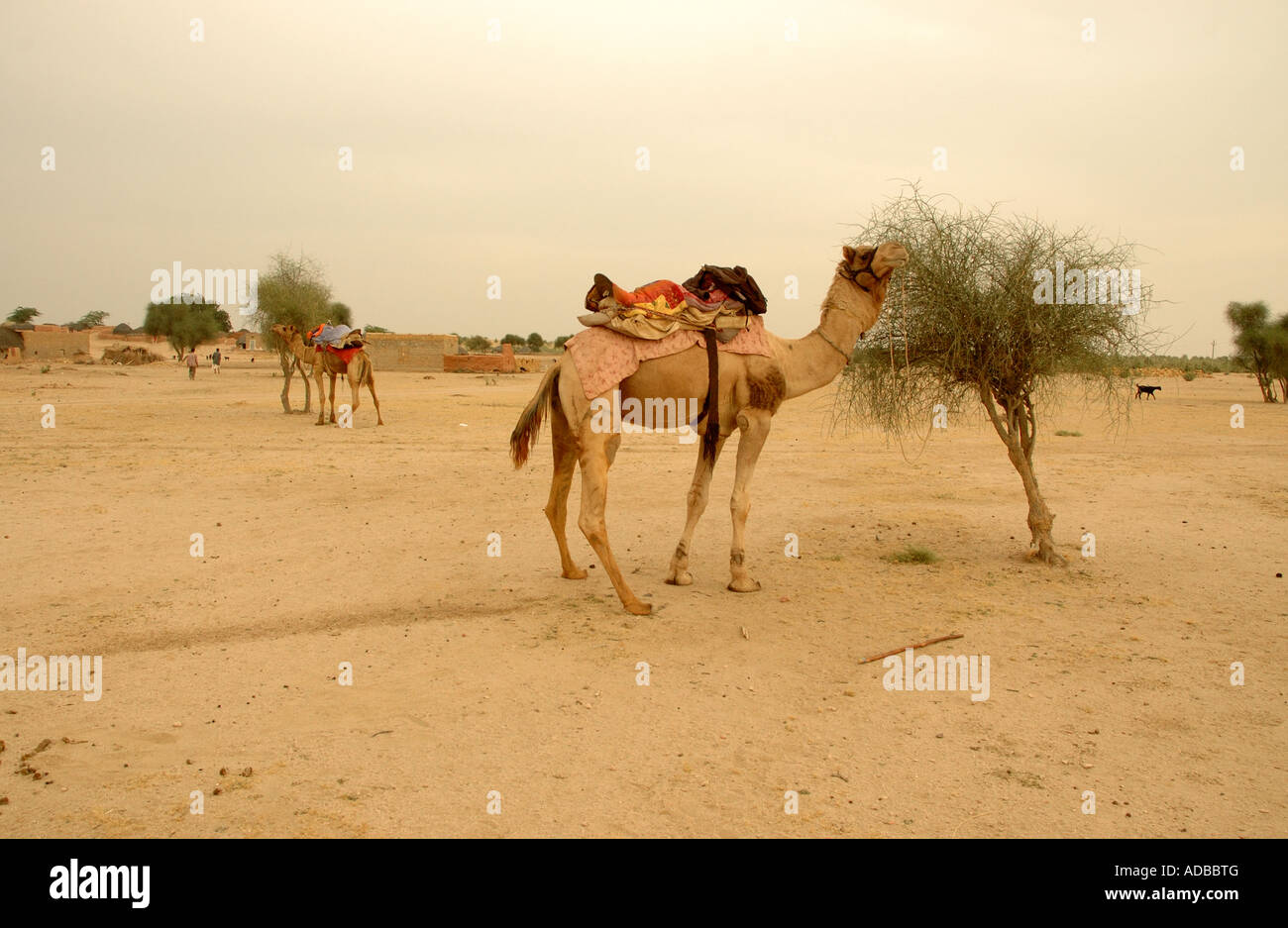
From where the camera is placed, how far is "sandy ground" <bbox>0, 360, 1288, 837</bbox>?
157 inches

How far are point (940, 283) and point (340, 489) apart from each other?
27.4ft

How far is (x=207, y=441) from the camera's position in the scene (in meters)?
17.0

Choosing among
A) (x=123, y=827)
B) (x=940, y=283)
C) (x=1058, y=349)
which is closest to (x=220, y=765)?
(x=123, y=827)

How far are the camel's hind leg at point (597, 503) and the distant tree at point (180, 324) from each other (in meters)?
65.9

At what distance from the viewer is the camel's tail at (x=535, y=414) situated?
7.27m

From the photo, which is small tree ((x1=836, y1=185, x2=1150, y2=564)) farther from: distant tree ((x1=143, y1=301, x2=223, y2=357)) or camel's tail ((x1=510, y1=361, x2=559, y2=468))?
distant tree ((x1=143, y1=301, x2=223, y2=357))

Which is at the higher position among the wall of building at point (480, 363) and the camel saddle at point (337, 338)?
the wall of building at point (480, 363)

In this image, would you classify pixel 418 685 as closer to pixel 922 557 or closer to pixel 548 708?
pixel 548 708

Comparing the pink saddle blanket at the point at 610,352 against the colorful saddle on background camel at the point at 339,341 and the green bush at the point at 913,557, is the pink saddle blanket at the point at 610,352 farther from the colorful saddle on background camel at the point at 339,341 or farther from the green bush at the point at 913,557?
the colorful saddle on background camel at the point at 339,341

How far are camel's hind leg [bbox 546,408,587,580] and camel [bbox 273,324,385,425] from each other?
1379 centimetres
